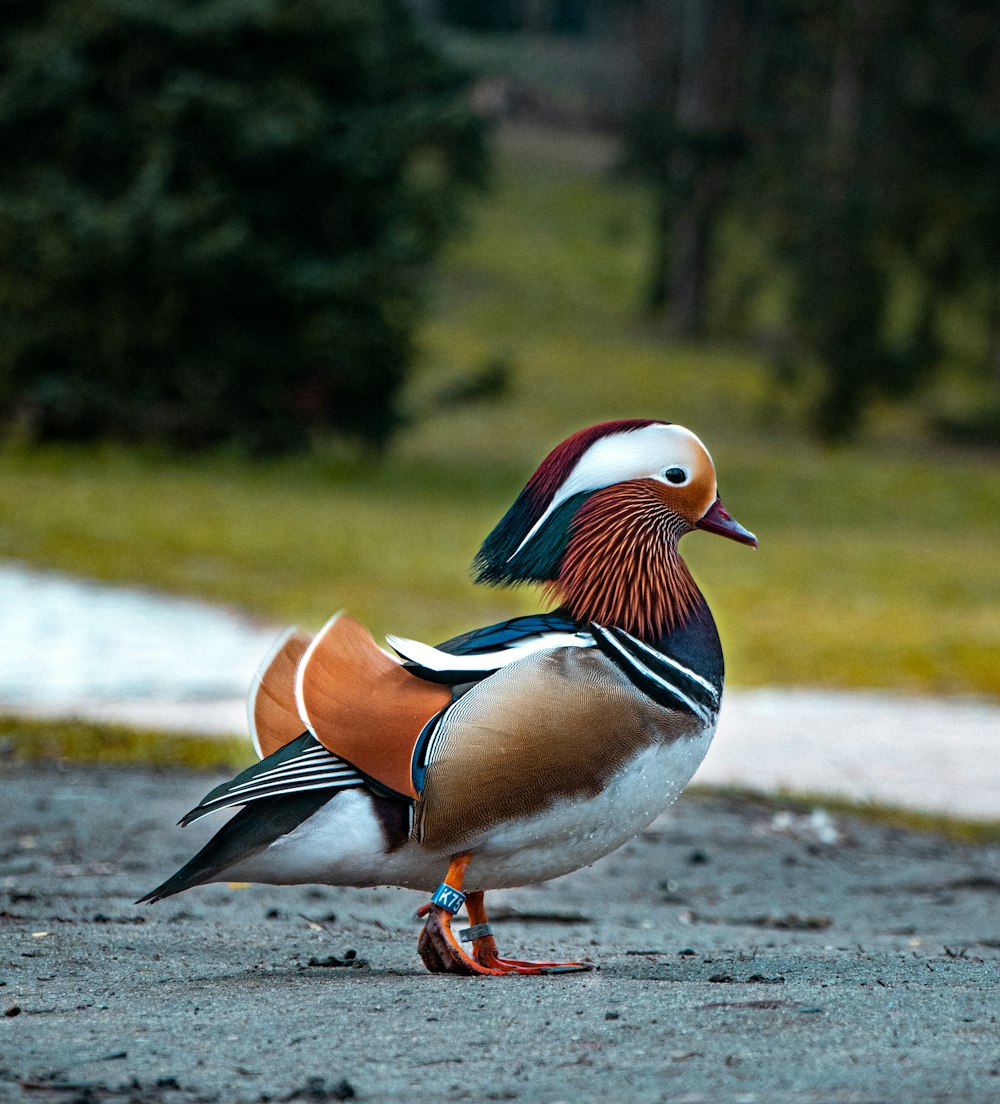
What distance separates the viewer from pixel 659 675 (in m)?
3.53

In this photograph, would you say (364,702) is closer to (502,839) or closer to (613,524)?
(502,839)

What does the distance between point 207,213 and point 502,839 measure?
17.1m

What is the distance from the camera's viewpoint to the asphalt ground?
2.82 m

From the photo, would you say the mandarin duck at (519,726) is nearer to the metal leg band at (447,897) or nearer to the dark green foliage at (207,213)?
the metal leg band at (447,897)

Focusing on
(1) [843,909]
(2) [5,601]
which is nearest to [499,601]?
(2) [5,601]

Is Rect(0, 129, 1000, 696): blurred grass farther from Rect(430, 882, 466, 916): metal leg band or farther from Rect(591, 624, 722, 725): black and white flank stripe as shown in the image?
Rect(430, 882, 466, 916): metal leg band

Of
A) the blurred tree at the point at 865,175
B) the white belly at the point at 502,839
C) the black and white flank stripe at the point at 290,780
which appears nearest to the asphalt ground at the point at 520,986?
the white belly at the point at 502,839

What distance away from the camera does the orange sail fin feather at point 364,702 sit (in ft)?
11.3

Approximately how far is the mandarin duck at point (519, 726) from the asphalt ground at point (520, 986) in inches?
10.8

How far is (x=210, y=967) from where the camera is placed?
12.8ft

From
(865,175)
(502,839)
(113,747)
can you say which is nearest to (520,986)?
(502,839)

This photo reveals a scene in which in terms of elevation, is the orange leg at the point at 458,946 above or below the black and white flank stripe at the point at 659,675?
below

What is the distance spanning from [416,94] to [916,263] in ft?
38.6

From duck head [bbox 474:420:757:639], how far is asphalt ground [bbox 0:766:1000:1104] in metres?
0.83
